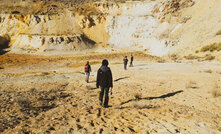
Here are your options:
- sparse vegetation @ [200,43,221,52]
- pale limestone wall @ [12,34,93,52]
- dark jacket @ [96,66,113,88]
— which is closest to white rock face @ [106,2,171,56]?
sparse vegetation @ [200,43,221,52]

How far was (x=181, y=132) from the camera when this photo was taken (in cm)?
412

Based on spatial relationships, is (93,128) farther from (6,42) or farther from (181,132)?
(6,42)

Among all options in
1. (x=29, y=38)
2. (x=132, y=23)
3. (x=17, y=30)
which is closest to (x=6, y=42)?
(x=17, y=30)

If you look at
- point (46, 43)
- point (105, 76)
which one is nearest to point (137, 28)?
point (46, 43)

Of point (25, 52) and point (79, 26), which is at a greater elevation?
point (79, 26)

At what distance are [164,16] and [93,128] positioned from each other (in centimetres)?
3971

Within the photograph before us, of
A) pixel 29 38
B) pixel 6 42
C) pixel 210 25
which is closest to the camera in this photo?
pixel 210 25

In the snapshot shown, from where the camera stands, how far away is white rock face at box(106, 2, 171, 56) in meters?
37.7

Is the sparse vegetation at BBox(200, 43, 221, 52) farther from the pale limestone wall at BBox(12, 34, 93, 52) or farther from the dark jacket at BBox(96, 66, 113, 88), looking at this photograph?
the pale limestone wall at BBox(12, 34, 93, 52)

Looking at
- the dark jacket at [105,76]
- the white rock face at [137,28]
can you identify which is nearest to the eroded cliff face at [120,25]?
the white rock face at [137,28]

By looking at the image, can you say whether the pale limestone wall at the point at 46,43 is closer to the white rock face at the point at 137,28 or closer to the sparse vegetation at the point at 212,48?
the white rock face at the point at 137,28

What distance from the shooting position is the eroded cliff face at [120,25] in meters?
30.7

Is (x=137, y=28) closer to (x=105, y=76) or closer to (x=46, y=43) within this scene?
(x=46, y=43)

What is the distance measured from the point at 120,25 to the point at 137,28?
231 inches
